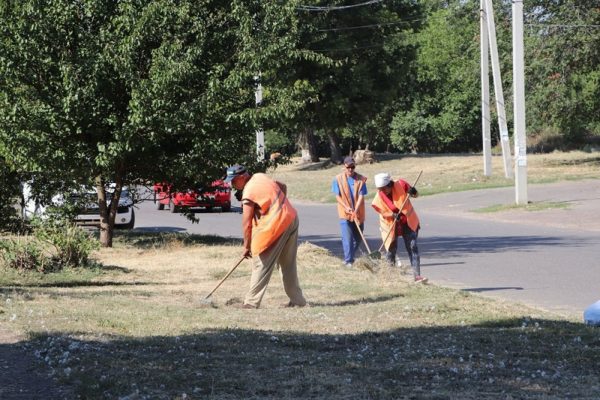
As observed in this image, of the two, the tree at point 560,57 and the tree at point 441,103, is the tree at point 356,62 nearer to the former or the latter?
the tree at point 560,57

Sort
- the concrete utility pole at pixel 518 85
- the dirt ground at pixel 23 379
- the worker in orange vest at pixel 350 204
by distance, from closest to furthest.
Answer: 1. the dirt ground at pixel 23 379
2. the worker in orange vest at pixel 350 204
3. the concrete utility pole at pixel 518 85

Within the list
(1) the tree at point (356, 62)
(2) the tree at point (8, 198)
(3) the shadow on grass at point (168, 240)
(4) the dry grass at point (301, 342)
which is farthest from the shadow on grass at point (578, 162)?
(4) the dry grass at point (301, 342)

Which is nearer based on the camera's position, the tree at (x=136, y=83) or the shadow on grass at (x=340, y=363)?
the shadow on grass at (x=340, y=363)

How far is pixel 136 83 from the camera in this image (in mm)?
16812

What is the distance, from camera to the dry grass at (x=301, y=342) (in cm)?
653

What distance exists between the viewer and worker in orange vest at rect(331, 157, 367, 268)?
1580cm

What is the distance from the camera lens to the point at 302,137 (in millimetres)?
61125

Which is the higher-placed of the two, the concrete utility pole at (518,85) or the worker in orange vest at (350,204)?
the concrete utility pole at (518,85)

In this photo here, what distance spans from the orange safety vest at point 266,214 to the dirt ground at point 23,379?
3.27 m

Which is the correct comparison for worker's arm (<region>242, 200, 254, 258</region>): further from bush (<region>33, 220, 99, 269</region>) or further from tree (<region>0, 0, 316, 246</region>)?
tree (<region>0, 0, 316, 246</region>)

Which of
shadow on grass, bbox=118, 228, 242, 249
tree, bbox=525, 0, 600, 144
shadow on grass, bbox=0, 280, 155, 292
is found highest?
tree, bbox=525, 0, 600, 144

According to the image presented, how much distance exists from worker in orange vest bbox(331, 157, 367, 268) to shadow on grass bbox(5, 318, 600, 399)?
21.8 feet

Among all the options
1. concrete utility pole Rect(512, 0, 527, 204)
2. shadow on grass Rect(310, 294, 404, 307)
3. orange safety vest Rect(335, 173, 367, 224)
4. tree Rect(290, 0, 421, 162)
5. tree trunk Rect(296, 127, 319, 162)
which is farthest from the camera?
tree trunk Rect(296, 127, 319, 162)

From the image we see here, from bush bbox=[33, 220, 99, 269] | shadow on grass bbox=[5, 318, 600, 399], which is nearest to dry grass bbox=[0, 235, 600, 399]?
shadow on grass bbox=[5, 318, 600, 399]
